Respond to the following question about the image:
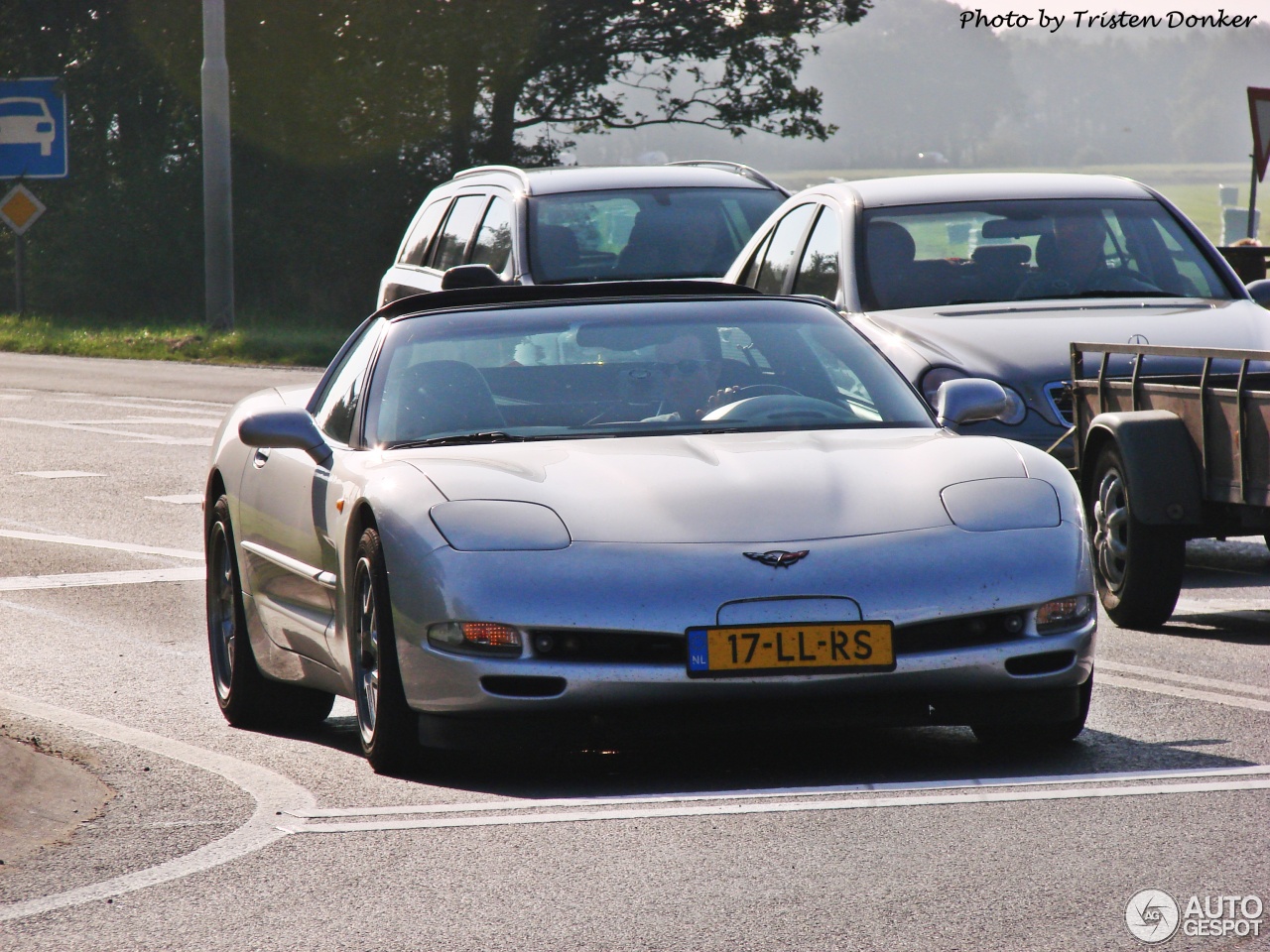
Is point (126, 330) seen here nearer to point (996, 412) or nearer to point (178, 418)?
point (178, 418)

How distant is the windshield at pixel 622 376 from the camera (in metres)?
6.95

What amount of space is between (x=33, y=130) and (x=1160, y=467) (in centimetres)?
3185

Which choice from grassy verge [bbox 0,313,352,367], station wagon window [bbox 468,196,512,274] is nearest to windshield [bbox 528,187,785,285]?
station wagon window [bbox 468,196,512,274]

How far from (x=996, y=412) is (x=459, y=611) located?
7.17 ft

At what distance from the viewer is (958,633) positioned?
595 cm

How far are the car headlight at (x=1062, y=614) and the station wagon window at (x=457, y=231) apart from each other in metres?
9.59

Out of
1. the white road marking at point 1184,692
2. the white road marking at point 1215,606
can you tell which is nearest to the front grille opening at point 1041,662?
the white road marking at point 1184,692

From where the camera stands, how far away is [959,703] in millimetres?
5953

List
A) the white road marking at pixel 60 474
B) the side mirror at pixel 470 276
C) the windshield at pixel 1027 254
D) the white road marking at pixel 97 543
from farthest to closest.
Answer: the white road marking at pixel 60 474, the side mirror at pixel 470 276, the white road marking at pixel 97 543, the windshield at pixel 1027 254

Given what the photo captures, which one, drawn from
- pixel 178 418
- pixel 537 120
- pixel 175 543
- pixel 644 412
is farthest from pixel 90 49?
pixel 644 412

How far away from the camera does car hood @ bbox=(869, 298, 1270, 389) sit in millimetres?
10406

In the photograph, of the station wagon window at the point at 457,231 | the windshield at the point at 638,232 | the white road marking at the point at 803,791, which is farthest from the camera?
the station wagon window at the point at 457,231

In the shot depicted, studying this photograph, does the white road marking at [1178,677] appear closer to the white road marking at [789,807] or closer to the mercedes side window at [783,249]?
the white road marking at [789,807]

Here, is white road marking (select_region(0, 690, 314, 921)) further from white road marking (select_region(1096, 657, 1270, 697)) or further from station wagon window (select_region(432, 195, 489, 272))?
station wagon window (select_region(432, 195, 489, 272))
